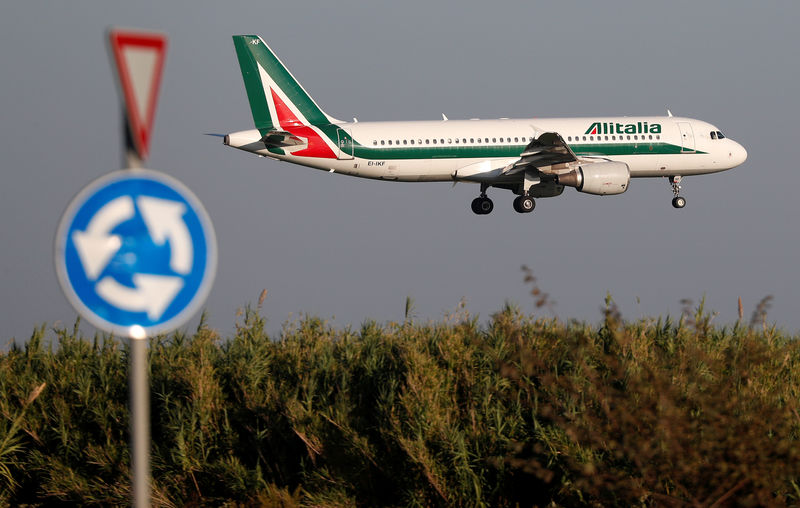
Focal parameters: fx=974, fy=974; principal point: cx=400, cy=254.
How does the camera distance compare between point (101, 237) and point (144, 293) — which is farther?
point (144, 293)

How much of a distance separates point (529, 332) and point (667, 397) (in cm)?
395

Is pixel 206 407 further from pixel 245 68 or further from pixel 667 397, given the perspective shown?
pixel 245 68

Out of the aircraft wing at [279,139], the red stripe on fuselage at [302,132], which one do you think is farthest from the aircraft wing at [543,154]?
the aircraft wing at [279,139]

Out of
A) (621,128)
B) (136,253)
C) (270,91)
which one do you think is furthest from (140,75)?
(621,128)

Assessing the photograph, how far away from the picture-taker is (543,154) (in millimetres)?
35688

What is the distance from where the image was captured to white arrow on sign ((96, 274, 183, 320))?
6.40m

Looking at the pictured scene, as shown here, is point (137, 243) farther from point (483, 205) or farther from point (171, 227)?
point (483, 205)

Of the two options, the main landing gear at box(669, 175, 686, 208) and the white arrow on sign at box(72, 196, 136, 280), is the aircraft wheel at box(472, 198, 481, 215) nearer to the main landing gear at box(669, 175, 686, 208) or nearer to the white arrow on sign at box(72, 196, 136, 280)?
the main landing gear at box(669, 175, 686, 208)

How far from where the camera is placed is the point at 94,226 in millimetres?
6289

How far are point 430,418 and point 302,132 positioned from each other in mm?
25150

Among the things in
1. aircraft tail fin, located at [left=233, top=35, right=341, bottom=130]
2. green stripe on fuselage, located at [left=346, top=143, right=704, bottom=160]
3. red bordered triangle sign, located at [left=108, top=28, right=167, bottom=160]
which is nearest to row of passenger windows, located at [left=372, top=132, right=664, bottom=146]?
green stripe on fuselage, located at [left=346, top=143, right=704, bottom=160]

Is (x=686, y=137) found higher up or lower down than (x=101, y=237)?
higher up

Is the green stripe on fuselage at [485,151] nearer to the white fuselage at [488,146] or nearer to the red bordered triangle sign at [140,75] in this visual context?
the white fuselage at [488,146]

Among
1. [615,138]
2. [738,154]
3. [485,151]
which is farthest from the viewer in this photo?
[738,154]
